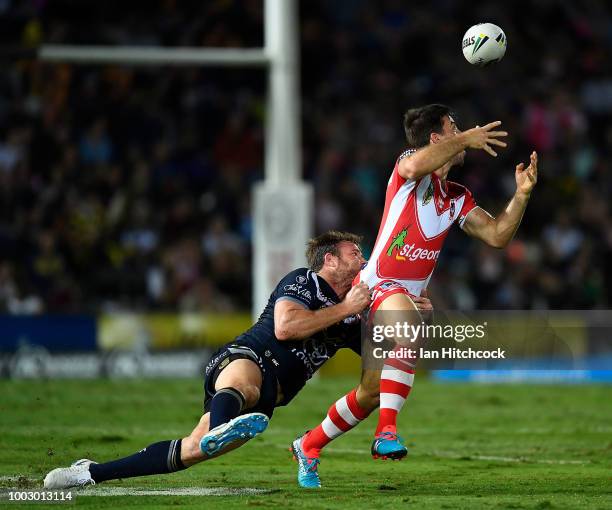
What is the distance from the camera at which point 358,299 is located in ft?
27.6

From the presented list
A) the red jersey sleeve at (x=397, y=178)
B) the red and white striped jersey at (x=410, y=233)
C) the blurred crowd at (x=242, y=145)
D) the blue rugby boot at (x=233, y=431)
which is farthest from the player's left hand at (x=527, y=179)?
the blurred crowd at (x=242, y=145)

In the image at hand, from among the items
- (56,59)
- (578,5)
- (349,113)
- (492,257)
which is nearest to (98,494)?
(56,59)

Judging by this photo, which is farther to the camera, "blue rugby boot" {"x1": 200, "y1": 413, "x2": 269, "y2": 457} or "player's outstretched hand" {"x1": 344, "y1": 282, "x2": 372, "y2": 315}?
"player's outstretched hand" {"x1": 344, "y1": 282, "x2": 372, "y2": 315}

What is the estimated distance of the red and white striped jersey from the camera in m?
9.15

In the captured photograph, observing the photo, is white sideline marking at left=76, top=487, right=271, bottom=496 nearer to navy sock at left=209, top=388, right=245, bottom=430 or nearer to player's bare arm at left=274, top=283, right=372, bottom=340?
navy sock at left=209, top=388, right=245, bottom=430

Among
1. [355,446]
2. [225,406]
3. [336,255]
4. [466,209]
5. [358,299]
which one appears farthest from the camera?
[355,446]

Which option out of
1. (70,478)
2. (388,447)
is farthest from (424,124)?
(70,478)

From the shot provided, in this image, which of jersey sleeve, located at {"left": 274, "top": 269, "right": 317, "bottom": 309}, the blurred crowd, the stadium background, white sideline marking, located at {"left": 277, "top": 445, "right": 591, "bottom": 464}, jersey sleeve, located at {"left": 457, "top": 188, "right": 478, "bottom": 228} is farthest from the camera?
the blurred crowd

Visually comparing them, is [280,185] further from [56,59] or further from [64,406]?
[64,406]

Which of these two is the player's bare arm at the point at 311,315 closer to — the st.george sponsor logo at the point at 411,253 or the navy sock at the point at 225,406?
the navy sock at the point at 225,406

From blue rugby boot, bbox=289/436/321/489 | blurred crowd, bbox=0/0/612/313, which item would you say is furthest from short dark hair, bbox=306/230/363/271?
blurred crowd, bbox=0/0/612/313

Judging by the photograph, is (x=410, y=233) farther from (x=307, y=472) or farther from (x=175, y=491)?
(x=175, y=491)

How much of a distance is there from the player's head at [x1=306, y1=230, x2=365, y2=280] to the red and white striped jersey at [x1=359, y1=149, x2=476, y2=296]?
→ 192 millimetres

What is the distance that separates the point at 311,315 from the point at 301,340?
307 millimetres
